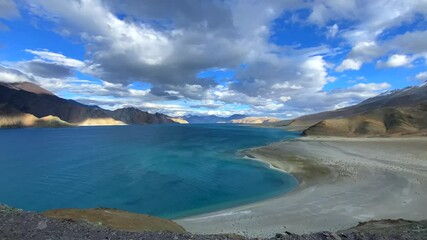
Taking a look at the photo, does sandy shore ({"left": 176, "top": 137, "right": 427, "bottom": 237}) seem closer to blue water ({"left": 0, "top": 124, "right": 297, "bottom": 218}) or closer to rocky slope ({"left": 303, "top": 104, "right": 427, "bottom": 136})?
blue water ({"left": 0, "top": 124, "right": 297, "bottom": 218})

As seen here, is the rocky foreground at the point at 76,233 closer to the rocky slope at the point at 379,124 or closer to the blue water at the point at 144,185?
the blue water at the point at 144,185

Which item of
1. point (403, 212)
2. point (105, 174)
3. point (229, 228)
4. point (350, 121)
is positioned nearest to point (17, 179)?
point (105, 174)

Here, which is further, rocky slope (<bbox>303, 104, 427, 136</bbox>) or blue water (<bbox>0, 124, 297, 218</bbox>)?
rocky slope (<bbox>303, 104, 427, 136</bbox>)

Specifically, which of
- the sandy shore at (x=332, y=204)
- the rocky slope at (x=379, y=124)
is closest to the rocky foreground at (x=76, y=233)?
the sandy shore at (x=332, y=204)

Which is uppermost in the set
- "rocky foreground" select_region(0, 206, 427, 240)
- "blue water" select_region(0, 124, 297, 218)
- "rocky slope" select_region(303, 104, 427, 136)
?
"rocky slope" select_region(303, 104, 427, 136)

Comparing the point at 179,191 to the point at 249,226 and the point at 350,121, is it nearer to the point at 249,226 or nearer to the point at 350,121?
the point at 249,226

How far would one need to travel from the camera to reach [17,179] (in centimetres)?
4450

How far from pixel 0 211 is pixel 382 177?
3815cm

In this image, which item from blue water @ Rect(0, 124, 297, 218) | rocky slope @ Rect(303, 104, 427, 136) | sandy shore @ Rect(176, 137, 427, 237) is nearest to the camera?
sandy shore @ Rect(176, 137, 427, 237)

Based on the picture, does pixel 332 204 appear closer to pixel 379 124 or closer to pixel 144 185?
pixel 144 185

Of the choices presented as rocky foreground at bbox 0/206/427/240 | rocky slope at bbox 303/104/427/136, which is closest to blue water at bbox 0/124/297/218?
rocky foreground at bbox 0/206/427/240

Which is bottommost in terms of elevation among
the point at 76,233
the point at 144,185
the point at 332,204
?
the point at 144,185

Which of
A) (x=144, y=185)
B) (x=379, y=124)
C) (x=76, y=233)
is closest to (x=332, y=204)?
(x=144, y=185)

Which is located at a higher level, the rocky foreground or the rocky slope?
the rocky slope
